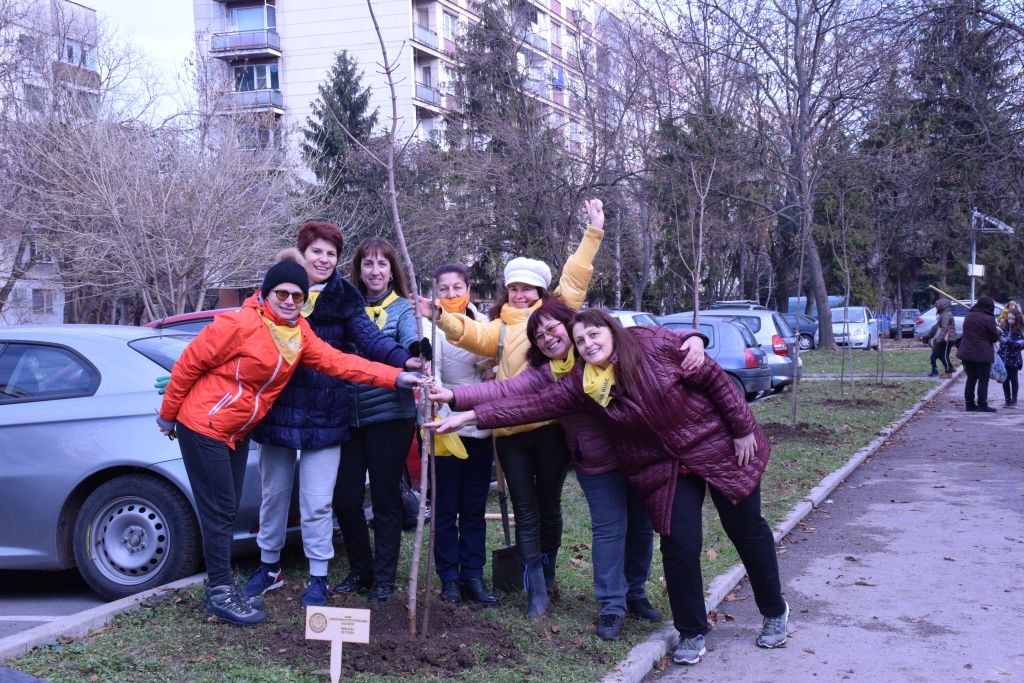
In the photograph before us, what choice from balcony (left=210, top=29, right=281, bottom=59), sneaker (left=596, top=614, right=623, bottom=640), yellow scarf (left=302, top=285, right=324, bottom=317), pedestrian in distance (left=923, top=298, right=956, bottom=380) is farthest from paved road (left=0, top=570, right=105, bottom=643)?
balcony (left=210, top=29, right=281, bottom=59)

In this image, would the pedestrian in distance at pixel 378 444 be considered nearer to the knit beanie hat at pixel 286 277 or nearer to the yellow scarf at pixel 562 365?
the knit beanie hat at pixel 286 277

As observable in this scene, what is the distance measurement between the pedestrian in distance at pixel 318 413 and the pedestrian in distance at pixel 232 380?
144 millimetres

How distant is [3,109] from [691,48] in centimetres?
1635

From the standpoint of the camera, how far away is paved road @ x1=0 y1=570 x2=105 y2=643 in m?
5.82

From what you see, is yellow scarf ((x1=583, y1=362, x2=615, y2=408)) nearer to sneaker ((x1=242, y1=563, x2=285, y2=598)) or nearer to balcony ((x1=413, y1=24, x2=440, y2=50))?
sneaker ((x1=242, y1=563, x2=285, y2=598))

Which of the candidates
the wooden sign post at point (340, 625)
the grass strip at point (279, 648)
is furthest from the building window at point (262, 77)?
the wooden sign post at point (340, 625)

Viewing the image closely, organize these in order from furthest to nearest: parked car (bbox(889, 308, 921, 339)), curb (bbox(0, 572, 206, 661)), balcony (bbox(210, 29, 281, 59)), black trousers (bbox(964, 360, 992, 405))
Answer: balcony (bbox(210, 29, 281, 59)) < parked car (bbox(889, 308, 921, 339)) < black trousers (bbox(964, 360, 992, 405)) < curb (bbox(0, 572, 206, 661))

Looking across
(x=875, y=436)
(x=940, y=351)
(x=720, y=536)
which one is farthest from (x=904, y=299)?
(x=720, y=536)

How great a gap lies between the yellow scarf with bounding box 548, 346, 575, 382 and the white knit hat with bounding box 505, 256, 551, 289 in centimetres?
59

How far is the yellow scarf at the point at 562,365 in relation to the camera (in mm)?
5113

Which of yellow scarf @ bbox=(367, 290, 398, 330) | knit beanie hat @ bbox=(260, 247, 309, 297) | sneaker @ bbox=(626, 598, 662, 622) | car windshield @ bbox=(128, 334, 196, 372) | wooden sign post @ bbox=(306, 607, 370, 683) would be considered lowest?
sneaker @ bbox=(626, 598, 662, 622)

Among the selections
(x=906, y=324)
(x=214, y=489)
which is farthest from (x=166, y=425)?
(x=906, y=324)

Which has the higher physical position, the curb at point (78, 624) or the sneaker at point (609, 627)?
the curb at point (78, 624)

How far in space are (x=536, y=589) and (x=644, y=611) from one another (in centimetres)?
63
